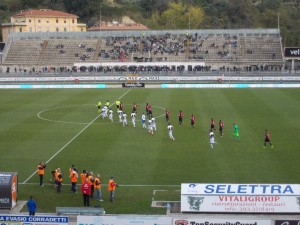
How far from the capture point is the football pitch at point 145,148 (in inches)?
819

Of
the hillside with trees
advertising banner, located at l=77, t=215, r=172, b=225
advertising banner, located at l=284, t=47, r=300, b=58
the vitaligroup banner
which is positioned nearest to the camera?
advertising banner, located at l=77, t=215, r=172, b=225

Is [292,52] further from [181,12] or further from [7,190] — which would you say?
[7,190]

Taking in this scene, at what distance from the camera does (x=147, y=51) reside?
3164 inches

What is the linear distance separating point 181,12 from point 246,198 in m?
106

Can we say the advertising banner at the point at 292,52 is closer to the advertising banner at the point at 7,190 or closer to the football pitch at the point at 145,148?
the football pitch at the point at 145,148

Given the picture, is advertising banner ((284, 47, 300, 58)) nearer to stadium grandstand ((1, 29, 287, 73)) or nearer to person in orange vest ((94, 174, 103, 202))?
stadium grandstand ((1, 29, 287, 73))

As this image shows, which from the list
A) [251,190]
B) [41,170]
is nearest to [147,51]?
[41,170]

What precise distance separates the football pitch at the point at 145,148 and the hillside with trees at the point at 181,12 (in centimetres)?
7539

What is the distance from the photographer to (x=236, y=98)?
48188 millimetres

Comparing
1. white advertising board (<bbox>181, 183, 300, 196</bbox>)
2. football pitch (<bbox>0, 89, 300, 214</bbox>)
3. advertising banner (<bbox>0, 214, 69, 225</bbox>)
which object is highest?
white advertising board (<bbox>181, 183, 300, 196</bbox>)

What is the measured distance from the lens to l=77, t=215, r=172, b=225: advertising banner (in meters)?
14.8

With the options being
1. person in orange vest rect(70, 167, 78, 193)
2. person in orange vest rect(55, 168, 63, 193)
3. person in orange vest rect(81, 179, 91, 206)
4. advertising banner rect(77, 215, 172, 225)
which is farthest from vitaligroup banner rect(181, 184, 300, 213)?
person in orange vest rect(55, 168, 63, 193)

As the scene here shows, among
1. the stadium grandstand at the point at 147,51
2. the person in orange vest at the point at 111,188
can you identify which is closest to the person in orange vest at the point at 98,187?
the person in orange vest at the point at 111,188

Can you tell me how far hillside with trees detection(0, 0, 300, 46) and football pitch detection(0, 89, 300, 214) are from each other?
7539cm
